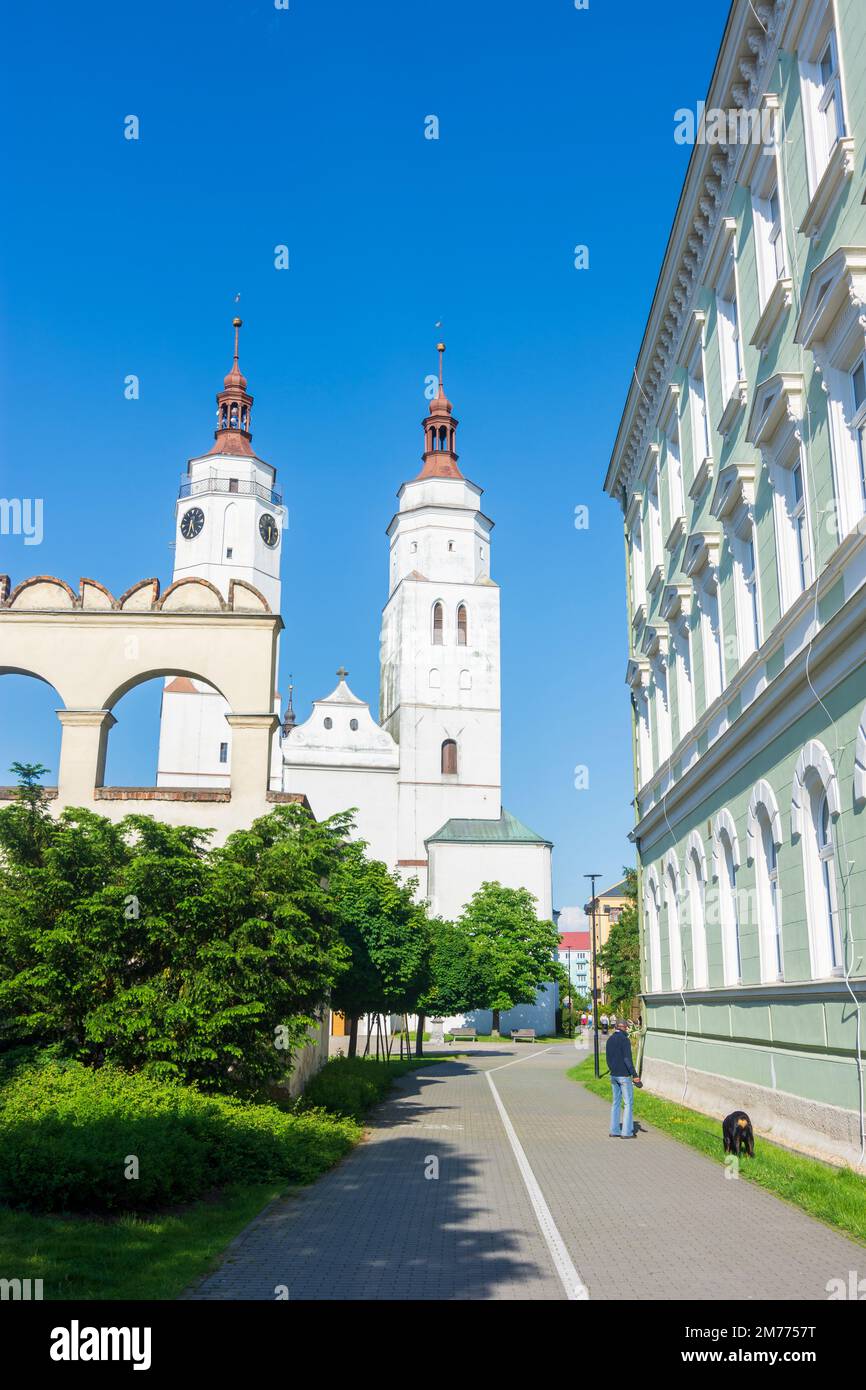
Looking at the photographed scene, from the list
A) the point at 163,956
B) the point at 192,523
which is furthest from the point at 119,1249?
the point at 192,523

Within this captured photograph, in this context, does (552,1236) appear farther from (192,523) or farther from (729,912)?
(192,523)

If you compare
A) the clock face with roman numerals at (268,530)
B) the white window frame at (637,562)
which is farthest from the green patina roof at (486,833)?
the white window frame at (637,562)

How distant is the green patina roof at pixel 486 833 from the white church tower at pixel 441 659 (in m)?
0.79

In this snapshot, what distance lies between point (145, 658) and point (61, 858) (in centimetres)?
647

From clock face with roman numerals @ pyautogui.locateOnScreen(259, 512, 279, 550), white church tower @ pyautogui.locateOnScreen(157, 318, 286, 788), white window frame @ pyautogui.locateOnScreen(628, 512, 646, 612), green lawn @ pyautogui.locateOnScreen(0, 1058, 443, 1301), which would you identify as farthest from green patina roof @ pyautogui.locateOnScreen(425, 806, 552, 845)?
green lawn @ pyautogui.locateOnScreen(0, 1058, 443, 1301)

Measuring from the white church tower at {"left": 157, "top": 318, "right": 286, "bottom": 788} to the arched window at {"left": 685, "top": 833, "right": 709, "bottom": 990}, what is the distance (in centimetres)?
4707

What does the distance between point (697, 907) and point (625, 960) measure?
41.8m

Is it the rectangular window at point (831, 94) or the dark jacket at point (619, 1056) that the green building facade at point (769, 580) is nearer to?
the rectangular window at point (831, 94)

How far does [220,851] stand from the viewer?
1571 centimetres

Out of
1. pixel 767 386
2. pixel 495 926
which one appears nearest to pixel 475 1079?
pixel 767 386

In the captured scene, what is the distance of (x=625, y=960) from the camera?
2389 inches

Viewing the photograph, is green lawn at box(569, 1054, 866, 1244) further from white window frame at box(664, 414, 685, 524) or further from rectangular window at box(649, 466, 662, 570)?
rectangular window at box(649, 466, 662, 570)

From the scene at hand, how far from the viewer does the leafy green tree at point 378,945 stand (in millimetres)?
25453

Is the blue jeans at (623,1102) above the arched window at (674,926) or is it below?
below
